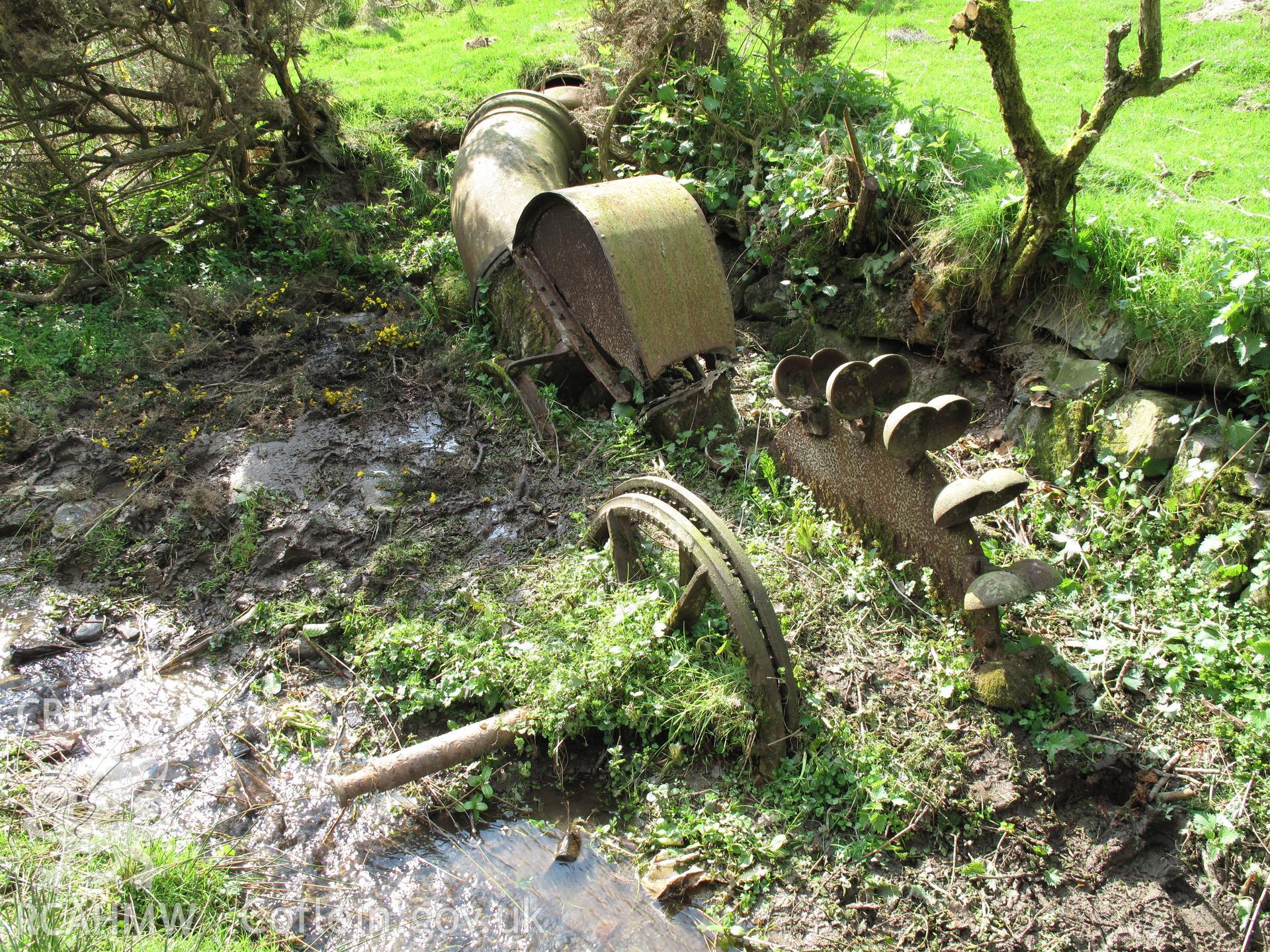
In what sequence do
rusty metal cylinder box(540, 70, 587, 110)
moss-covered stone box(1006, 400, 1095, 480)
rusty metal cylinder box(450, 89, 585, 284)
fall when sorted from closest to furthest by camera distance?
moss-covered stone box(1006, 400, 1095, 480) → rusty metal cylinder box(450, 89, 585, 284) → rusty metal cylinder box(540, 70, 587, 110)

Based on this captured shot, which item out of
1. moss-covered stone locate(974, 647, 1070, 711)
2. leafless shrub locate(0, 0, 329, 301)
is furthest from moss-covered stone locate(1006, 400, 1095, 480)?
leafless shrub locate(0, 0, 329, 301)

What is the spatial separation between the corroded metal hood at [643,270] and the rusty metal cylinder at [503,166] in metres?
0.75

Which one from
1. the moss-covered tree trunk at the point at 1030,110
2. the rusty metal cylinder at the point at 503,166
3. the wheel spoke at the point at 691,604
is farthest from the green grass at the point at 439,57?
the wheel spoke at the point at 691,604

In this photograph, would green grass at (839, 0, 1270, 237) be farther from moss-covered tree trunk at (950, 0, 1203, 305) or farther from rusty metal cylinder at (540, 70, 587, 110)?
rusty metal cylinder at (540, 70, 587, 110)

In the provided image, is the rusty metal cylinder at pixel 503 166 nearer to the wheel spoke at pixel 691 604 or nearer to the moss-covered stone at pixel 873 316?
the moss-covered stone at pixel 873 316

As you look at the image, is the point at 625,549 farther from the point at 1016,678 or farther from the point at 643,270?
the point at 1016,678

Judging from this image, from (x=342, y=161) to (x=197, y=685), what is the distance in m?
5.95

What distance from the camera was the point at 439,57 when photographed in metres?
10.1

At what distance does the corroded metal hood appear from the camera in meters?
4.31

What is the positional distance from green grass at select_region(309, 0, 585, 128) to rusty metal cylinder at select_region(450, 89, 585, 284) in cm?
196

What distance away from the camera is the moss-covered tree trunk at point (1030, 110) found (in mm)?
3711

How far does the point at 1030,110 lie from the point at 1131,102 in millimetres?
3017

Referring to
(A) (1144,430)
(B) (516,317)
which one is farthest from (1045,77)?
(B) (516,317)

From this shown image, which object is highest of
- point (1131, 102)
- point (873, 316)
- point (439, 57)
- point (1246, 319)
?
point (439, 57)
